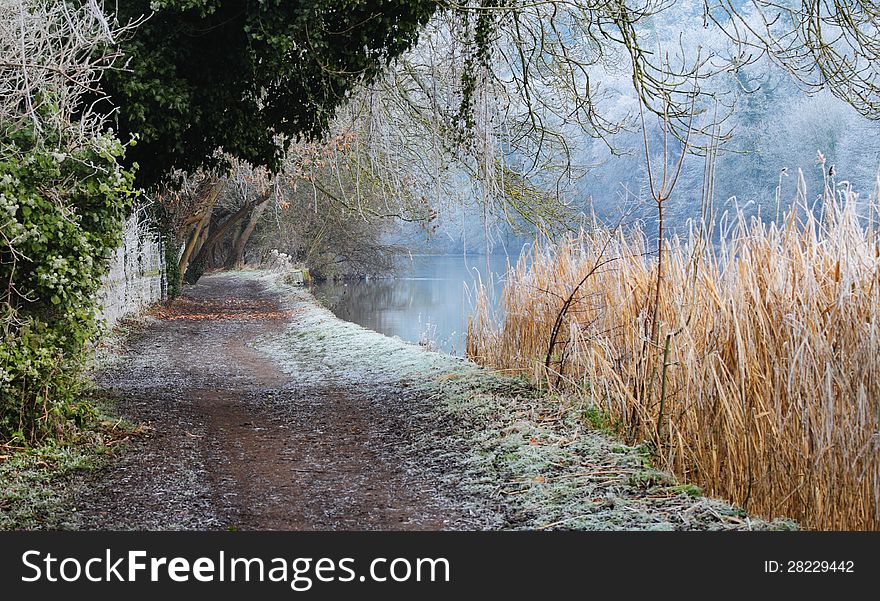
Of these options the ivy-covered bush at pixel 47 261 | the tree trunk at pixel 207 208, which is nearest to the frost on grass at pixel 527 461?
the ivy-covered bush at pixel 47 261

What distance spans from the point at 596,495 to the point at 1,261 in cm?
365

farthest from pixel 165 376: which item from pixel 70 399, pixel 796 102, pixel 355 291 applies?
pixel 796 102

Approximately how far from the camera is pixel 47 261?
5.22 metres

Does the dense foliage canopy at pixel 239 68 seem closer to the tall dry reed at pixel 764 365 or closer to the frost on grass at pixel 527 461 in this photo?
the frost on grass at pixel 527 461

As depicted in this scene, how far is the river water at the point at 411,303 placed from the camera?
49.3ft

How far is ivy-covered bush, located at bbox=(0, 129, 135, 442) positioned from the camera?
511cm

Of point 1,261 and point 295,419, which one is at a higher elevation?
point 1,261

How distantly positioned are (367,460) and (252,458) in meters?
0.77

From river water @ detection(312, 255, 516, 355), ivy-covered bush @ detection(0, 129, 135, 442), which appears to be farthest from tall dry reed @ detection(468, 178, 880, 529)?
ivy-covered bush @ detection(0, 129, 135, 442)

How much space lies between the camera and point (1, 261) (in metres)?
5.16

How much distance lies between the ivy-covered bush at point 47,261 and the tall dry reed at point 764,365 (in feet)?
10.8

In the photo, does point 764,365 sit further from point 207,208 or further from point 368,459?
point 207,208

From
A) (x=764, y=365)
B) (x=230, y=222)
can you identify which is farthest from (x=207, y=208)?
(x=764, y=365)

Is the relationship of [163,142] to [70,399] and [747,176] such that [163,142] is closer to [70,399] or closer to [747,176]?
[70,399]
